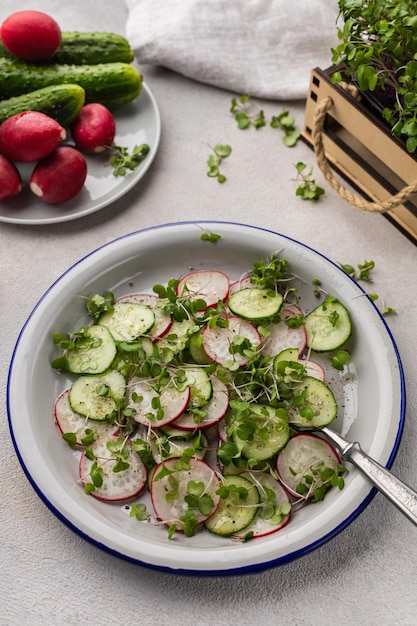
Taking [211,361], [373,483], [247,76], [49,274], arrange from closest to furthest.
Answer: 1. [373,483]
2. [211,361]
3. [49,274]
4. [247,76]

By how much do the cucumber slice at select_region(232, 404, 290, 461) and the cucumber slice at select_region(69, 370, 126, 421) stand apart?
0.76 feet

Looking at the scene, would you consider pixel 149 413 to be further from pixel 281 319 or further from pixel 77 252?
pixel 77 252

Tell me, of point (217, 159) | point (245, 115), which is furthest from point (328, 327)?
point (245, 115)

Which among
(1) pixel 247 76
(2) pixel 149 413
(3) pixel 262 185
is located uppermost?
(1) pixel 247 76

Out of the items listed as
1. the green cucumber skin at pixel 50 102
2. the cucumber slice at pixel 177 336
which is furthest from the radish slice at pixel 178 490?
the green cucumber skin at pixel 50 102

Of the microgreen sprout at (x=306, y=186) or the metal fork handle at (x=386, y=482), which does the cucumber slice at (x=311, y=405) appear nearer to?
the metal fork handle at (x=386, y=482)

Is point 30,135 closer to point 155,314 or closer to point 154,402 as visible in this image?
point 155,314

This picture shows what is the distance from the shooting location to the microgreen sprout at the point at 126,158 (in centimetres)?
167

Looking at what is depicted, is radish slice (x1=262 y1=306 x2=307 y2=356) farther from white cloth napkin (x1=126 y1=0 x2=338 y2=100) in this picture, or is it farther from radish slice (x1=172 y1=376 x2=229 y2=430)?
white cloth napkin (x1=126 y1=0 x2=338 y2=100)

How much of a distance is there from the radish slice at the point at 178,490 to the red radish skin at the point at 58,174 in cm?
71

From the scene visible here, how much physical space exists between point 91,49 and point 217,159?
16.9 inches

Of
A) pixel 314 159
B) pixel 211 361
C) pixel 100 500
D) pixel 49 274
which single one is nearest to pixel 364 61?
pixel 314 159

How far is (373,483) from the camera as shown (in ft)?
3.79

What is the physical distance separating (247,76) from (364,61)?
20.4 inches
